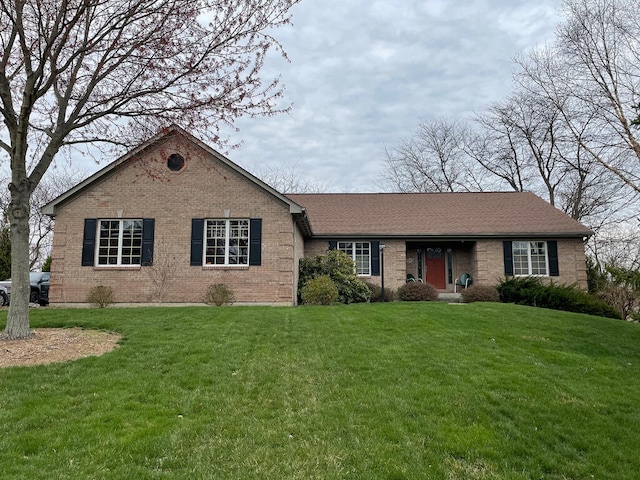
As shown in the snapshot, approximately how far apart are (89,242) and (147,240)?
2.00 meters

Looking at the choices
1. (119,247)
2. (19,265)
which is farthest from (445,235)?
(19,265)

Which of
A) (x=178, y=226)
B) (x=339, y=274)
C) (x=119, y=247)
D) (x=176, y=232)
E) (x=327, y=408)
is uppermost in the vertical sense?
(x=178, y=226)

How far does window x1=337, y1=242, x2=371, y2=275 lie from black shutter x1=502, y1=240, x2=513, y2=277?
5837mm

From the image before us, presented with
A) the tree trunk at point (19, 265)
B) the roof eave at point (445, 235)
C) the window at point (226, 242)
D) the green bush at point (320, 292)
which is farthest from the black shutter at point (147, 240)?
the roof eave at point (445, 235)

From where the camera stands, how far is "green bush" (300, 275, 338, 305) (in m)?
15.0

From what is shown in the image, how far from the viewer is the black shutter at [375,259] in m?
19.1

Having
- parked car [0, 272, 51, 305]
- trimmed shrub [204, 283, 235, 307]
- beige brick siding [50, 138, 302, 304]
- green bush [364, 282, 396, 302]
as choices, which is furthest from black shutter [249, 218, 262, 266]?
parked car [0, 272, 51, 305]

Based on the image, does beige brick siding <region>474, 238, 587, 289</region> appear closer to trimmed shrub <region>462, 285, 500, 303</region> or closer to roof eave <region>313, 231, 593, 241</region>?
roof eave <region>313, 231, 593, 241</region>

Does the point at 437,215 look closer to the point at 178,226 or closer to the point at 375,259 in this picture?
the point at 375,259

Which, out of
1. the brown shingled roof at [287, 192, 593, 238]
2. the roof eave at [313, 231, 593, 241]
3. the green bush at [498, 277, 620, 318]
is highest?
the brown shingled roof at [287, 192, 593, 238]

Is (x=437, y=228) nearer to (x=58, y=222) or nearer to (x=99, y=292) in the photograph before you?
(x=99, y=292)

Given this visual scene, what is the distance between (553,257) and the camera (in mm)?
18875

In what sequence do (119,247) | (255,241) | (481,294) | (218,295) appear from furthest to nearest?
(481,294) < (119,247) < (255,241) < (218,295)

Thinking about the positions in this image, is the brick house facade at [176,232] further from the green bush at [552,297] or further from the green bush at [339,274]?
the green bush at [552,297]
